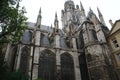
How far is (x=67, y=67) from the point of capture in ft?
60.7

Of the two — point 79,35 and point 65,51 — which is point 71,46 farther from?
point 79,35

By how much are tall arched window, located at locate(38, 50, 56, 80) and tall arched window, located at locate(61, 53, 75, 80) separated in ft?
4.74

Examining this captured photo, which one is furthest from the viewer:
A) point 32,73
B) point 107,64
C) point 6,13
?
point 107,64

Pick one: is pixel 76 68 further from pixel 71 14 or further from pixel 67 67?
pixel 71 14

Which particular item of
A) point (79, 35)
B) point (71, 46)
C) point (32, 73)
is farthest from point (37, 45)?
point (79, 35)

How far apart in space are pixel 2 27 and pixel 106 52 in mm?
14006

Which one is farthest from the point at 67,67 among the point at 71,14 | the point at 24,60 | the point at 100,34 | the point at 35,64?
the point at 71,14

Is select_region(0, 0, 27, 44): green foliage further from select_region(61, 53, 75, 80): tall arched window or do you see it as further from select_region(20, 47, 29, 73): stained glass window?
select_region(61, 53, 75, 80): tall arched window

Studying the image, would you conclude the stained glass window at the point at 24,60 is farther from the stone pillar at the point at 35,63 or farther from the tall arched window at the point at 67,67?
the tall arched window at the point at 67,67

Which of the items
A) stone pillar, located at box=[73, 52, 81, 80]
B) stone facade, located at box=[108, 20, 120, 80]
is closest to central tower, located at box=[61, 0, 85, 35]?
stone pillar, located at box=[73, 52, 81, 80]

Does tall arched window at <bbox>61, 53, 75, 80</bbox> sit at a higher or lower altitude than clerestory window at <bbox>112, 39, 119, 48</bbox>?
lower

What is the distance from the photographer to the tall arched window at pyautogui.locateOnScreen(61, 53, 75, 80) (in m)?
17.7

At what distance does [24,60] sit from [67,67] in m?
6.36

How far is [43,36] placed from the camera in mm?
24047
